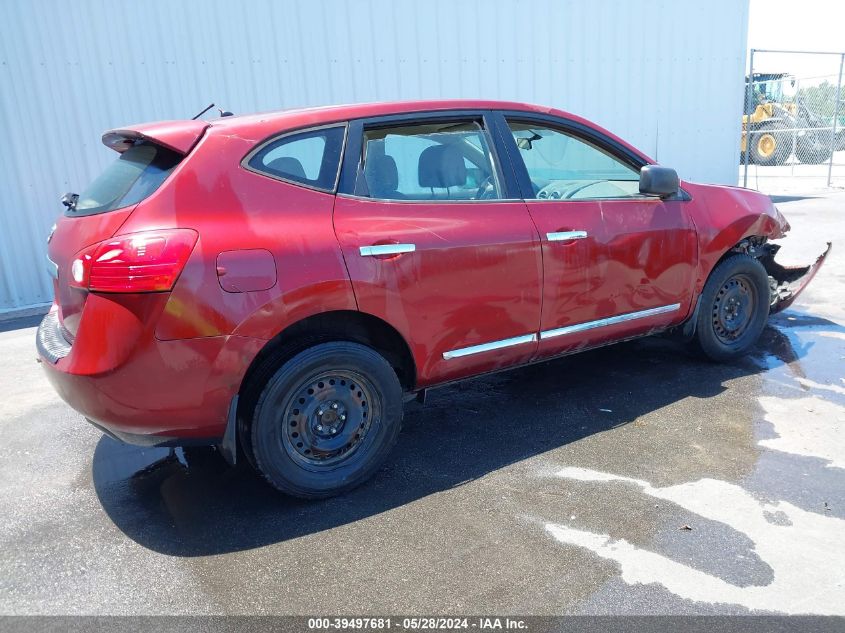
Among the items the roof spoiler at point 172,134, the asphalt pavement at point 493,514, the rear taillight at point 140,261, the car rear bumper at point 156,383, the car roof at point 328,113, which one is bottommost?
the asphalt pavement at point 493,514

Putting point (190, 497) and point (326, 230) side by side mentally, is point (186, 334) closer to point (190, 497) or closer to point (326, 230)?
point (326, 230)

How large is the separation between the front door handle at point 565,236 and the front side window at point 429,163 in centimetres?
36

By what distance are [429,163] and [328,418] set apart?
4.64 feet

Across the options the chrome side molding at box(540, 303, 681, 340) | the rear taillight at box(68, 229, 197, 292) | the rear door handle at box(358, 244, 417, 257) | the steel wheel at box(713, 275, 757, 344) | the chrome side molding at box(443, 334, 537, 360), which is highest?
the rear taillight at box(68, 229, 197, 292)

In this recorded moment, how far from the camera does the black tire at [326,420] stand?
116 inches

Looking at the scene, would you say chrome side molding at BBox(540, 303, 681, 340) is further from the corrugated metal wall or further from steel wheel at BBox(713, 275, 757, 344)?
the corrugated metal wall

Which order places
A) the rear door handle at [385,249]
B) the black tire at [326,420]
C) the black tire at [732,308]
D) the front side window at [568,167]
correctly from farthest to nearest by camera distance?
the black tire at [732,308] → the front side window at [568,167] → the rear door handle at [385,249] → the black tire at [326,420]

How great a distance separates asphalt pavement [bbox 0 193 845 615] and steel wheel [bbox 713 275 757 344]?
1.15 ft

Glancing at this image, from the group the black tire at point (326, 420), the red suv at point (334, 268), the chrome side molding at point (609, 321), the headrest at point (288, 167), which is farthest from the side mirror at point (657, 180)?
the headrest at point (288, 167)

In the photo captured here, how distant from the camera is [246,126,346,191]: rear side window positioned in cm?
298

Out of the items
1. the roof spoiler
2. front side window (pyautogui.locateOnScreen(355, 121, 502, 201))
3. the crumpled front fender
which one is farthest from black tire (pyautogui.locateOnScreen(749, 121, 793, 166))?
the roof spoiler

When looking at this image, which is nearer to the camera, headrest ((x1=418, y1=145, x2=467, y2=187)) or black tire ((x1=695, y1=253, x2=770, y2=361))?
headrest ((x1=418, y1=145, x2=467, y2=187))

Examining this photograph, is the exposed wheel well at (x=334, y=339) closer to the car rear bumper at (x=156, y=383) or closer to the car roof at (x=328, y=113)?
the car rear bumper at (x=156, y=383)

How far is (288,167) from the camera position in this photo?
9.93ft
